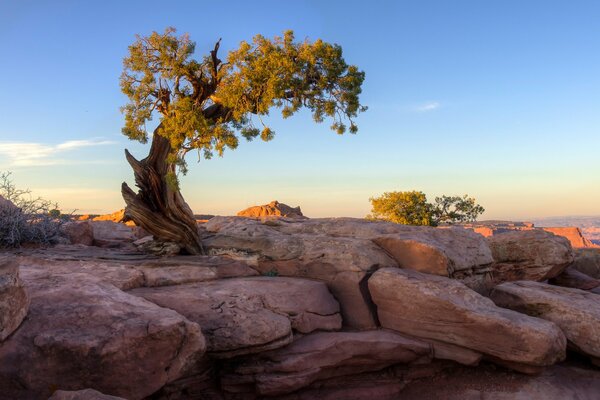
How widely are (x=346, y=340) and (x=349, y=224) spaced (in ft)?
→ 23.1

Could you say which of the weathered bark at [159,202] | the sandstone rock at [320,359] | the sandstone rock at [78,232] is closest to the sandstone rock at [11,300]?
the sandstone rock at [320,359]

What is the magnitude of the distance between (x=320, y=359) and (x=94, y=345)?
5350mm

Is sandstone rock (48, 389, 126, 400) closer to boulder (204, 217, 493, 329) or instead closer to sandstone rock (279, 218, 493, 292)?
boulder (204, 217, 493, 329)

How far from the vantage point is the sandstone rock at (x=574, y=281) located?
65.6ft

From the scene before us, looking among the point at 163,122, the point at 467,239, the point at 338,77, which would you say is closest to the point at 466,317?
the point at 467,239

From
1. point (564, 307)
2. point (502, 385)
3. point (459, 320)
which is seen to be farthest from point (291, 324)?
point (564, 307)

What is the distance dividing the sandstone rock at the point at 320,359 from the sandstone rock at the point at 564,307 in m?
4.16

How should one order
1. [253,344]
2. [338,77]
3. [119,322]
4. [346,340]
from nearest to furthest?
Result: [119,322], [253,344], [346,340], [338,77]

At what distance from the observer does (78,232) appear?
19.2 meters

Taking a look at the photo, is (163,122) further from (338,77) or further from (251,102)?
(338,77)

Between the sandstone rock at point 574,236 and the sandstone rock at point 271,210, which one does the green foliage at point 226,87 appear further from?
the sandstone rock at point 574,236

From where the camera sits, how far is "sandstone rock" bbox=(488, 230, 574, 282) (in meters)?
19.2

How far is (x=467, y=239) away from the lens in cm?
1692

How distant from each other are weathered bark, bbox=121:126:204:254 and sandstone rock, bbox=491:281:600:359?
428 inches
